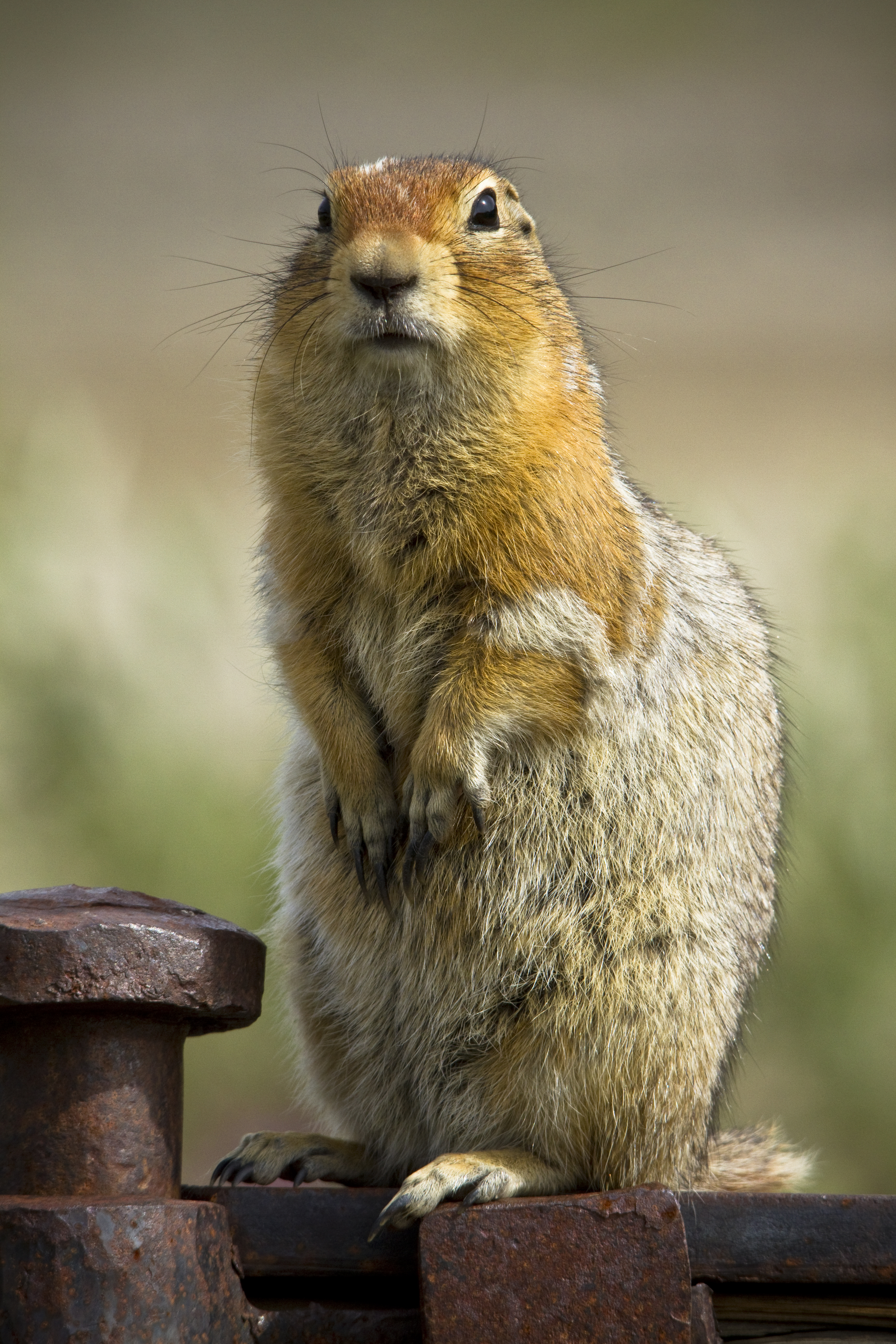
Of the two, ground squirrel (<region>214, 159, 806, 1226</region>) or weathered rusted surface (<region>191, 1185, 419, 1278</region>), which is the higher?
ground squirrel (<region>214, 159, 806, 1226</region>)

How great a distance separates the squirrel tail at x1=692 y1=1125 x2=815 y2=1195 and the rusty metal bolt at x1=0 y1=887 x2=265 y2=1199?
150cm

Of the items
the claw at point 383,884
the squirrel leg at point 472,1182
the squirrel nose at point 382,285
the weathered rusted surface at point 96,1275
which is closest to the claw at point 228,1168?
the squirrel leg at point 472,1182

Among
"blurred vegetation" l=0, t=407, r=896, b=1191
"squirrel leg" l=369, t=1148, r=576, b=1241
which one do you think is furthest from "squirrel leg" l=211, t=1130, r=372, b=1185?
"blurred vegetation" l=0, t=407, r=896, b=1191

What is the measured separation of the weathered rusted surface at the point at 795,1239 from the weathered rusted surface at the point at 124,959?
80cm

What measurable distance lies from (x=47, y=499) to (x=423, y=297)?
19.8ft

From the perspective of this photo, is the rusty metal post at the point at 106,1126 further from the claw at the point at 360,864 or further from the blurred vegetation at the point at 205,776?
the blurred vegetation at the point at 205,776

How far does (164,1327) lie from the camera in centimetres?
181

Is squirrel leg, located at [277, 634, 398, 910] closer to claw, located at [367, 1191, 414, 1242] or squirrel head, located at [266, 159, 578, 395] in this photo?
squirrel head, located at [266, 159, 578, 395]

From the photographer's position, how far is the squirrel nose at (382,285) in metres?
2.57

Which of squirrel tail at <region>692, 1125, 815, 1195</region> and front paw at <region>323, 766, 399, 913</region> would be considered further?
squirrel tail at <region>692, 1125, 815, 1195</region>

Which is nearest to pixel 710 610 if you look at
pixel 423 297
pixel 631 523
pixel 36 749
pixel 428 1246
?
pixel 631 523

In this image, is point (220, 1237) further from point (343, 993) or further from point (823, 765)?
point (823, 765)

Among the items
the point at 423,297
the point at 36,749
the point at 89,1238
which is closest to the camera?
the point at 89,1238

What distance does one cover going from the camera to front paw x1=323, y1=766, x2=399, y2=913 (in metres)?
2.74
